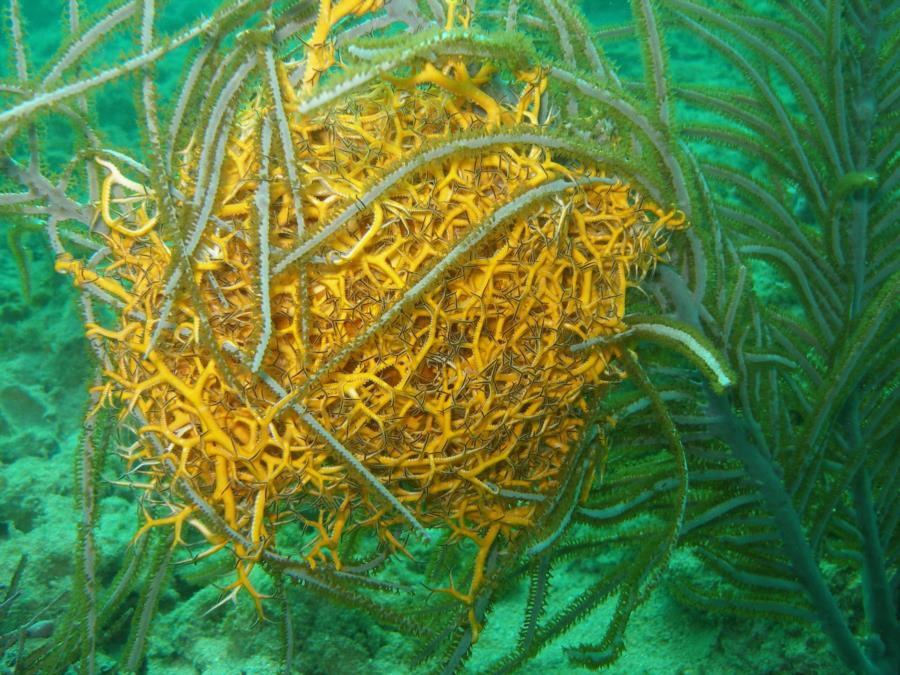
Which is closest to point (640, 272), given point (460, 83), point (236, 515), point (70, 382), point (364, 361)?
point (460, 83)

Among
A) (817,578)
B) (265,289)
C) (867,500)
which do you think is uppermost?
(265,289)

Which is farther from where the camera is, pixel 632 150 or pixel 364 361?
pixel 632 150

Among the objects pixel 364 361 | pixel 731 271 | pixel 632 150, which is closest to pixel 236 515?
pixel 364 361

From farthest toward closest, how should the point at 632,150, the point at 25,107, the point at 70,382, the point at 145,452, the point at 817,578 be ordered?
1. the point at 70,382
2. the point at 817,578
3. the point at 632,150
4. the point at 145,452
5. the point at 25,107

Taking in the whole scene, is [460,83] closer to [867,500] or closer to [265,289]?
[265,289]

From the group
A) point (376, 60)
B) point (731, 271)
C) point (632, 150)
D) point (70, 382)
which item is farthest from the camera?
point (70, 382)

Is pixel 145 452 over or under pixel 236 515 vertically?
over

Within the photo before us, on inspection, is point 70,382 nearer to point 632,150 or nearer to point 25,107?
point 25,107
